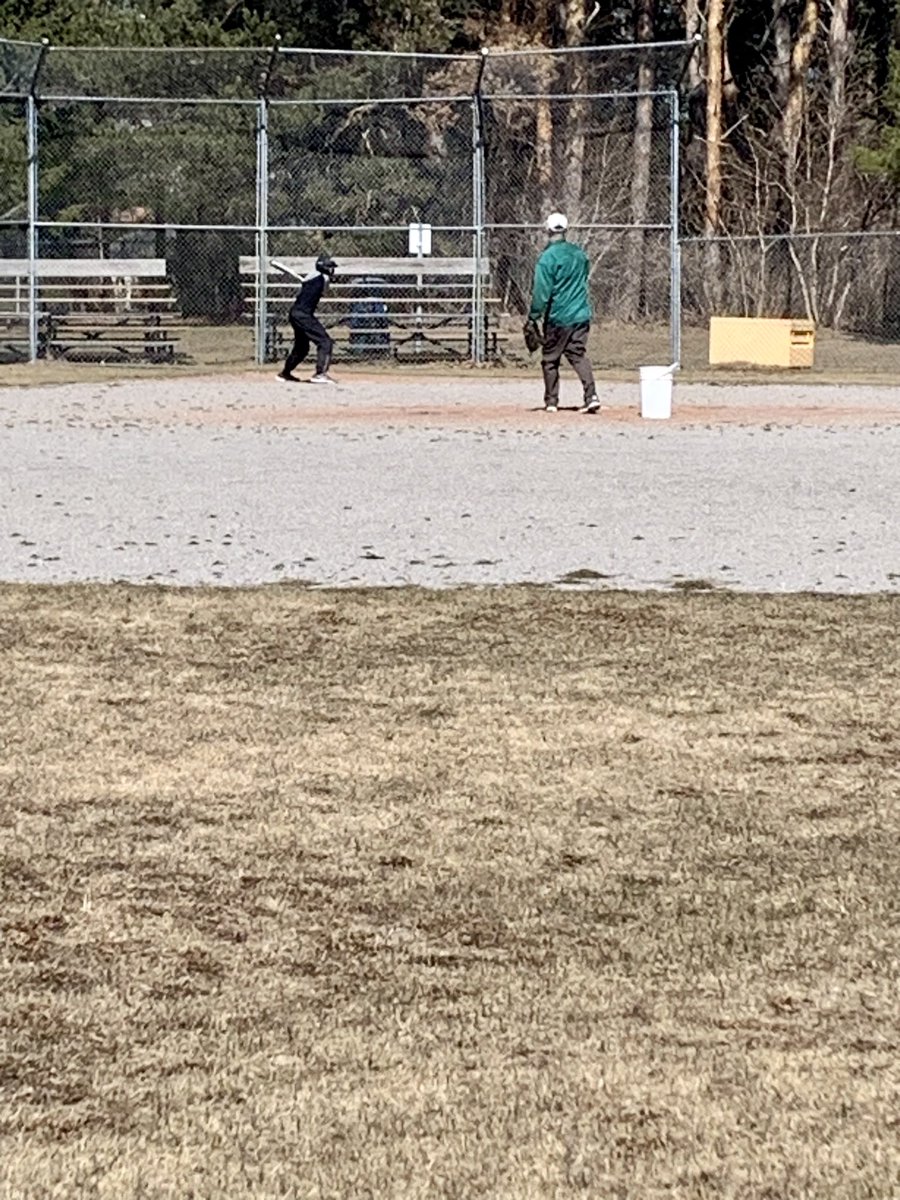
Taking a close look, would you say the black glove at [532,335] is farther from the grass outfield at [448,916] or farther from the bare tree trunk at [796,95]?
the bare tree trunk at [796,95]

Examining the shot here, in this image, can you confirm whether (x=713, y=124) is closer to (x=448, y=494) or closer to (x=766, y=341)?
(x=766, y=341)

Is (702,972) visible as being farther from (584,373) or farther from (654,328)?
(654,328)

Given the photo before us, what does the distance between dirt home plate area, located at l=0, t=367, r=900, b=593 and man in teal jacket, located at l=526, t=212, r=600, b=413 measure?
1.73ft

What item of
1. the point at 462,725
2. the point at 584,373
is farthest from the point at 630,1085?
the point at 584,373

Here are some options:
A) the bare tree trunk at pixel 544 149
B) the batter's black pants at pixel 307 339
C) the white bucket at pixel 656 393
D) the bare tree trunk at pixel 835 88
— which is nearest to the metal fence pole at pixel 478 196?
the bare tree trunk at pixel 544 149

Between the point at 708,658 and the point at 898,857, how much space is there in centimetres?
284

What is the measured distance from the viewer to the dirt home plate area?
10.9m

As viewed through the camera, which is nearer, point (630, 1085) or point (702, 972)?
point (630, 1085)

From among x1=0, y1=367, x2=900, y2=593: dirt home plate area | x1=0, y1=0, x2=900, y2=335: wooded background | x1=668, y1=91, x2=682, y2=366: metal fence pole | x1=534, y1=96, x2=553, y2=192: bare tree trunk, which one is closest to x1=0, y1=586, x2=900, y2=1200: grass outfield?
x1=0, y1=367, x2=900, y2=593: dirt home plate area

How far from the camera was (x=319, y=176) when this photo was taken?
110 feet

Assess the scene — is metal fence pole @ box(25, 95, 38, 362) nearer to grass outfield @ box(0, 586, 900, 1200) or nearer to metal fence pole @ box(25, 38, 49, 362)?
metal fence pole @ box(25, 38, 49, 362)

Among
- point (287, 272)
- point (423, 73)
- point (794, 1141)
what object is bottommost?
point (794, 1141)

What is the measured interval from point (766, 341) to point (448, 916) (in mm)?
28531

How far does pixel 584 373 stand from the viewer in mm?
22109
